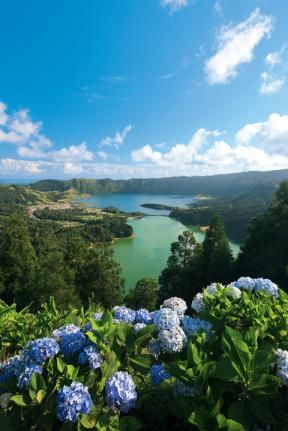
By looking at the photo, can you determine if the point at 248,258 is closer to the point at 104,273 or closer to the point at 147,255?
the point at 104,273

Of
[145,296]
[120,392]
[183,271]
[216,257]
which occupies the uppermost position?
[120,392]

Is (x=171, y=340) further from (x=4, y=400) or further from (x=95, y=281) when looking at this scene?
(x=95, y=281)

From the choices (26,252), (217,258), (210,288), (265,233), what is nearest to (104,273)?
(26,252)

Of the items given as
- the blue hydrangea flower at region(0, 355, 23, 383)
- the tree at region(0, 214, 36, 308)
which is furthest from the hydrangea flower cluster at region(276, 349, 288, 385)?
the tree at region(0, 214, 36, 308)

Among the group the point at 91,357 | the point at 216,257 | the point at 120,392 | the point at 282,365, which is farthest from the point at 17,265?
the point at 282,365

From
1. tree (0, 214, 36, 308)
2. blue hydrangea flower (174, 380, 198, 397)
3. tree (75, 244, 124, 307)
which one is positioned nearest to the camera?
blue hydrangea flower (174, 380, 198, 397)

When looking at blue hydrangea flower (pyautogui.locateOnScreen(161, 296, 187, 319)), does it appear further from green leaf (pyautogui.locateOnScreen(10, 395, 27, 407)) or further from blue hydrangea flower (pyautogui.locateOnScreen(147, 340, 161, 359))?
green leaf (pyautogui.locateOnScreen(10, 395, 27, 407))

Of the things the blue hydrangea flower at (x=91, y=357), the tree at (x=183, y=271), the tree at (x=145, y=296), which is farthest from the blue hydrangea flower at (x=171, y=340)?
the tree at (x=145, y=296)

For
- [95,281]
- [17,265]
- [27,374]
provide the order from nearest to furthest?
[27,374]
[17,265]
[95,281]
